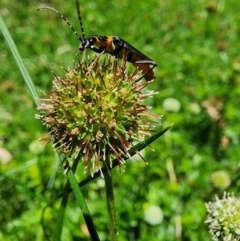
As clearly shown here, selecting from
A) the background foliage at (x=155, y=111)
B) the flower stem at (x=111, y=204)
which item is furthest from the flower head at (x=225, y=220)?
the flower stem at (x=111, y=204)

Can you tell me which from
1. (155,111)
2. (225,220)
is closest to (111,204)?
(225,220)

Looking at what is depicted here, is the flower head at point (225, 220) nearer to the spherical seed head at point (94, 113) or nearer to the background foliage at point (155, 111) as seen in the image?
the background foliage at point (155, 111)

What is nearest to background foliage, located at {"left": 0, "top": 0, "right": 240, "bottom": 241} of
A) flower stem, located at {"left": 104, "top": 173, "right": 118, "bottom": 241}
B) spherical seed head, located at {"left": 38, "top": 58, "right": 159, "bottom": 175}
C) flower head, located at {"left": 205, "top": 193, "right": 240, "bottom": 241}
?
flower head, located at {"left": 205, "top": 193, "right": 240, "bottom": 241}

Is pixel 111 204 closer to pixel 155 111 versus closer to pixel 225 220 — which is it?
pixel 225 220

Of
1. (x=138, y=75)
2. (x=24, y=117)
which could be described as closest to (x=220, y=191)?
(x=138, y=75)

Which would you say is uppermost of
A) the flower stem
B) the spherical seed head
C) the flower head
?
the spherical seed head

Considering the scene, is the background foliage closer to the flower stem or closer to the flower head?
the flower head
